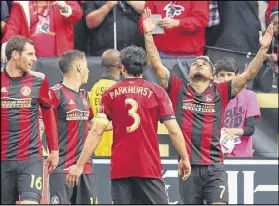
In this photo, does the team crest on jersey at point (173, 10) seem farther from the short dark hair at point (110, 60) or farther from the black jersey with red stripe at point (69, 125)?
the black jersey with red stripe at point (69, 125)

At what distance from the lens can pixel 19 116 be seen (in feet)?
35.9

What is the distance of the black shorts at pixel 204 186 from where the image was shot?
11.0 metres

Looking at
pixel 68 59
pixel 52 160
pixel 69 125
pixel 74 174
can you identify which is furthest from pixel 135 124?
pixel 68 59

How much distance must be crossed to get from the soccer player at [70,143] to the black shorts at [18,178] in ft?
1.68

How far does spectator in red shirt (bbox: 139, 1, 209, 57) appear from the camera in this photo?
13.5 meters

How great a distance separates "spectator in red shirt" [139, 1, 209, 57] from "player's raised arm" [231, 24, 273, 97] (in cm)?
232

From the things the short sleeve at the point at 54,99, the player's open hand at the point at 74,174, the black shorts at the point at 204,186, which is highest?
the short sleeve at the point at 54,99

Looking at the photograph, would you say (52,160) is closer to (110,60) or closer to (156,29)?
(110,60)

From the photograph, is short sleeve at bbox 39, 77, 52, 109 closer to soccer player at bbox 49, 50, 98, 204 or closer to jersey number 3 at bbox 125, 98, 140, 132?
soccer player at bbox 49, 50, 98, 204

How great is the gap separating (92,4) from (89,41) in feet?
1.61

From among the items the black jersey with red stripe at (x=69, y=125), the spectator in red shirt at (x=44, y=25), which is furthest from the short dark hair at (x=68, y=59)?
the spectator in red shirt at (x=44, y=25)

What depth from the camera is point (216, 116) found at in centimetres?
1130

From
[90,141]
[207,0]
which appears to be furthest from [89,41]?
[90,141]

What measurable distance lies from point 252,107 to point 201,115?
1.83 m
